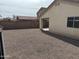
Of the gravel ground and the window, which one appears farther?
the window

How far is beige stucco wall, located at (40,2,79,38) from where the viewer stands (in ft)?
33.7

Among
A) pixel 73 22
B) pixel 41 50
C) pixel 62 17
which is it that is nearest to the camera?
pixel 41 50

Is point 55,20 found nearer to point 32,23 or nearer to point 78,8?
point 78,8

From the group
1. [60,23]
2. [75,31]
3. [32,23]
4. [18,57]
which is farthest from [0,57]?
[32,23]

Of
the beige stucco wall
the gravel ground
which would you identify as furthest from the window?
the gravel ground

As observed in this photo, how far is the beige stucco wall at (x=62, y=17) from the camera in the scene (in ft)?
33.7

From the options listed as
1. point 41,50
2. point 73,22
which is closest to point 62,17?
point 73,22

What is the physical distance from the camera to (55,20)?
44.0 ft

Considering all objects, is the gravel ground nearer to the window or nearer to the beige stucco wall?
the window

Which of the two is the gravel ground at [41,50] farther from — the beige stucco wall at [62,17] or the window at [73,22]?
the beige stucco wall at [62,17]

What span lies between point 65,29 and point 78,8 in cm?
273

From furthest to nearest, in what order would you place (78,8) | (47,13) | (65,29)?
(47,13)
(65,29)
(78,8)

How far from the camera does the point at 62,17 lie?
11883 millimetres

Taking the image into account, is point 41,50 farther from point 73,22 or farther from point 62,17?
point 62,17
